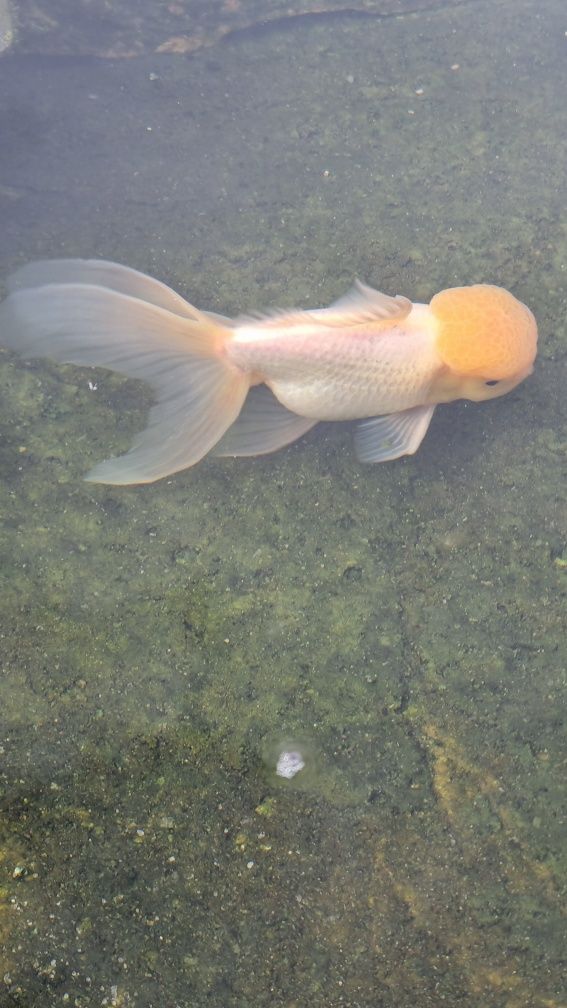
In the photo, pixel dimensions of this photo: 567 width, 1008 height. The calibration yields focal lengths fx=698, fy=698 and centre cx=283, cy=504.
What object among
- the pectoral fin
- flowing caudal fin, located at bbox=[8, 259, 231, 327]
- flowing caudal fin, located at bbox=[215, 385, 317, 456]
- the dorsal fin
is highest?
flowing caudal fin, located at bbox=[8, 259, 231, 327]

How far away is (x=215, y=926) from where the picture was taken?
2.21 metres

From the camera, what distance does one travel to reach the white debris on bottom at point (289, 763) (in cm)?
246

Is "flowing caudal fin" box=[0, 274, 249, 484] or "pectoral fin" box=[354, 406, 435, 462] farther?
"pectoral fin" box=[354, 406, 435, 462]

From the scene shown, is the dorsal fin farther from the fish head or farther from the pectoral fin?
the pectoral fin

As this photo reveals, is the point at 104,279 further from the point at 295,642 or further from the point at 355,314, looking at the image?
the point at 295,642

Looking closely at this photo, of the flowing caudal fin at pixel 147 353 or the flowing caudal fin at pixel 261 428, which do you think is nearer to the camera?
the flowing caudal fin at pixel 147 353

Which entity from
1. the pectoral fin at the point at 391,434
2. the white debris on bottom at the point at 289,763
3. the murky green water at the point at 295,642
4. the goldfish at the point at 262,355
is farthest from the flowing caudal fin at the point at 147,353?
the white debris on bottom at the point at 289,763

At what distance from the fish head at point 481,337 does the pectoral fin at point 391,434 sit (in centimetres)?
17

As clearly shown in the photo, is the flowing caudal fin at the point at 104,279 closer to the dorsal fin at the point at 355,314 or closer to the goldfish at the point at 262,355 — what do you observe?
the goldfish at the point at 262,355

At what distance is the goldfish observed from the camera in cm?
282

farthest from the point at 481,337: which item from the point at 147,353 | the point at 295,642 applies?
the point at 295,642

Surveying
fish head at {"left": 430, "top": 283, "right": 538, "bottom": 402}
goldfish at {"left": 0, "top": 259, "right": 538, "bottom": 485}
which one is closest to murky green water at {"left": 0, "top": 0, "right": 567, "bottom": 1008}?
goldfish at {"left": 0, "top": 259, "right": 538, "bottom": 485}

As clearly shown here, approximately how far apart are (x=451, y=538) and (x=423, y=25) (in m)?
4.27

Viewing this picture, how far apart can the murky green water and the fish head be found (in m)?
0.35
